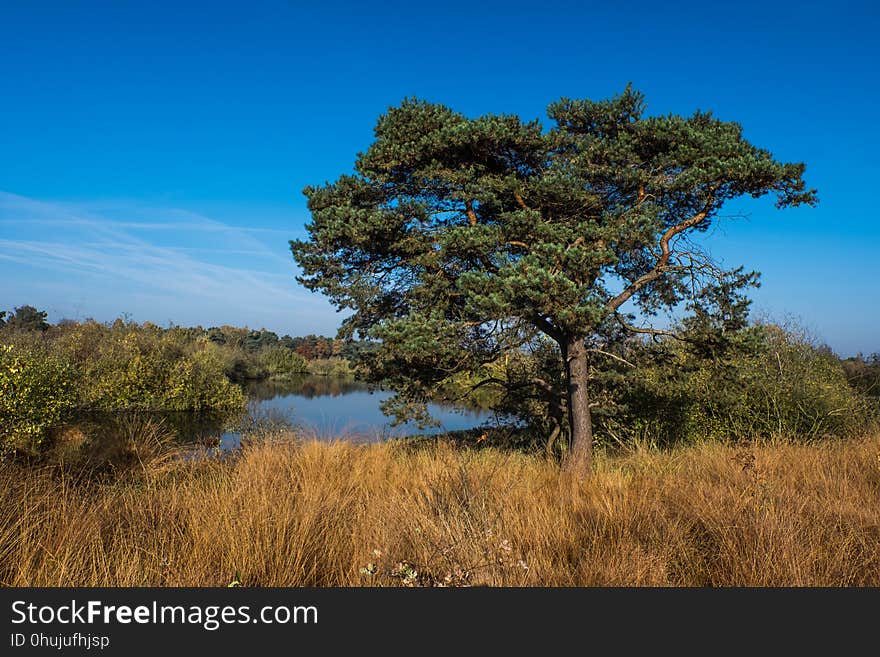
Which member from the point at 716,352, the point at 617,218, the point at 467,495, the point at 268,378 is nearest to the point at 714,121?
the point at 617,218

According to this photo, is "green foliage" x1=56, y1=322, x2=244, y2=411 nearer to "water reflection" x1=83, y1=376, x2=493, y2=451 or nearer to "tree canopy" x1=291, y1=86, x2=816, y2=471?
"water reflection" x1=83, y1=376, x2=493, y2=451

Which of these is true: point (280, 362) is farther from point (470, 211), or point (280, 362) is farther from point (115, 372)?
point (470, 211)

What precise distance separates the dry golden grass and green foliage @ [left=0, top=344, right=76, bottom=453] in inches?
286

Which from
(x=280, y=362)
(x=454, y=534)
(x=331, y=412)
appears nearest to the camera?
(x=454, y=534)

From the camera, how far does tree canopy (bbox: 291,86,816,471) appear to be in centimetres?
695

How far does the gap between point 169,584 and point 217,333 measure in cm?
6958

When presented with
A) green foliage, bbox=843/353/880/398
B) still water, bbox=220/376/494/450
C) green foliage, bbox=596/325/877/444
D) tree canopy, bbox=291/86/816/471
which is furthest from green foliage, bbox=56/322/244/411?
green foliage, bbox=843/353/880/398

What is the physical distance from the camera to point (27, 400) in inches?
438

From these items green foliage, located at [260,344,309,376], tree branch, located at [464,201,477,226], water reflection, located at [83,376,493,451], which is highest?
tree branch, located at [464,201,477,226]

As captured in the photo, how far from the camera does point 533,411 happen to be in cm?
1132

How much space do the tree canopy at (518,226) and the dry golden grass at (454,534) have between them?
2.69 metres

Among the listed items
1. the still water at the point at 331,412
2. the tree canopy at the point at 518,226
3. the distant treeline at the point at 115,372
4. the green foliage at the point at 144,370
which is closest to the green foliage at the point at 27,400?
the distant treeline at the point at 115,372

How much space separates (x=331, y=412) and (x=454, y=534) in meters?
23.8

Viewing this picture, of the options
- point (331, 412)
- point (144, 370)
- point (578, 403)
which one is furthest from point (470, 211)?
point (144, 370)
